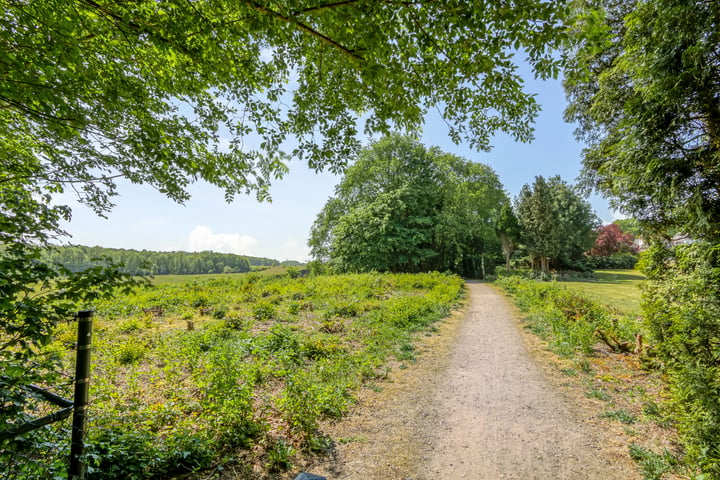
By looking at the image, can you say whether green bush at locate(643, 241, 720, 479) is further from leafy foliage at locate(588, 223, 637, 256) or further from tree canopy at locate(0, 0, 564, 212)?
leafy foliage at locate(588, 223, 637, 256)

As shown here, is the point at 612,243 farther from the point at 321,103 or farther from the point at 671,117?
the point at 321,103

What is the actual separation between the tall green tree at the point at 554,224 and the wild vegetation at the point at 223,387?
67.9 ft

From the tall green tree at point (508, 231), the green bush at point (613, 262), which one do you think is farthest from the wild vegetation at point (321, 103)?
the green bush at point (613, 262)

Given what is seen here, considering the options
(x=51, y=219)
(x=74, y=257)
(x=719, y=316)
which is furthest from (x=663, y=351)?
(x=51, y=219)

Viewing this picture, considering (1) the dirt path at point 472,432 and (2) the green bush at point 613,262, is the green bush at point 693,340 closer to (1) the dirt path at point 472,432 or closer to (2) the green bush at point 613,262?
(1) the dirt path at point 472,432

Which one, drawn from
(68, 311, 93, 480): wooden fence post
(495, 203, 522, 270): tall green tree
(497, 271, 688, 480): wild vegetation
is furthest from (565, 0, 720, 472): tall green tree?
(495, 203, 522, 270): tall green tree

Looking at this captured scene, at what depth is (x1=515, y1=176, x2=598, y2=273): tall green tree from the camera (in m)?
24.5

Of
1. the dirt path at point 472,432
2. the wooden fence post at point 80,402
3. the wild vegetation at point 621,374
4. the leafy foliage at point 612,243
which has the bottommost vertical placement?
the dirt path at point 472,432

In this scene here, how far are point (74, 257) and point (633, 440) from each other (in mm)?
6453

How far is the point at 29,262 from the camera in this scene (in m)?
1.97

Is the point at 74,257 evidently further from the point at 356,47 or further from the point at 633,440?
the point at 633,440

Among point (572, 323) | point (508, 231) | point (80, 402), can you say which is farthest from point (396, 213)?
point (80, 402)

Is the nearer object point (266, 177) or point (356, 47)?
point (356, 47)

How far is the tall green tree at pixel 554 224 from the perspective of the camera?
2447cm
